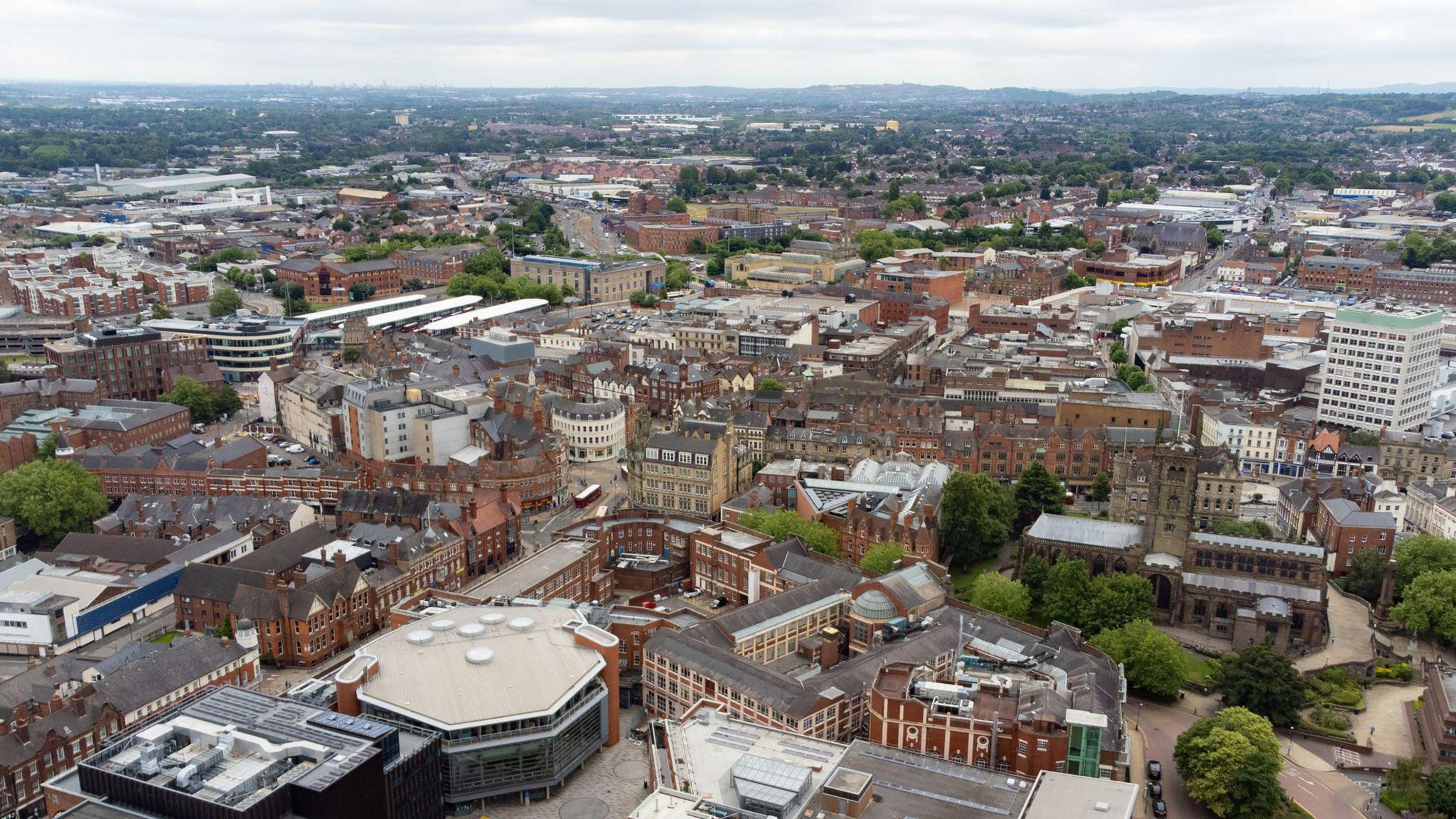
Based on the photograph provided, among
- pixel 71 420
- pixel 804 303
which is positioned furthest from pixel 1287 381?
pixel 71 420

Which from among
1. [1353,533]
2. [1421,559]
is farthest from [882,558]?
[1421,559]

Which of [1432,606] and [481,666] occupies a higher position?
[481,666]

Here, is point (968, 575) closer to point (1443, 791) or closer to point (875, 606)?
point (875, 606)

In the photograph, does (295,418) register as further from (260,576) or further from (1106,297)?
(1106,297)

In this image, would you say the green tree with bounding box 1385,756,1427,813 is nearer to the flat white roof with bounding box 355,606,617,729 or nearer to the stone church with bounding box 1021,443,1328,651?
the stone church with bounding box 1021,443,1328,651

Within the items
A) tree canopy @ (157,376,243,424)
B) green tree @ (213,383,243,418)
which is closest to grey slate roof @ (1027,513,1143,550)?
tree canopy @ (157,376,243,424)

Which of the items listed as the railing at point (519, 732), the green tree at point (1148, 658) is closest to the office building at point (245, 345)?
the railing at point (519, 732)
